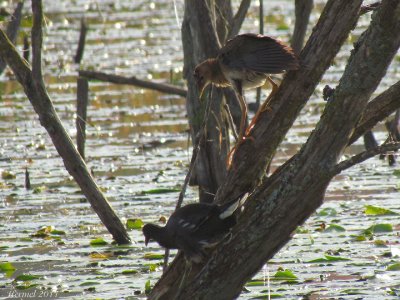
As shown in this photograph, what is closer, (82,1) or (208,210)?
(208,210)

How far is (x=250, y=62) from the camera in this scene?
287 inches

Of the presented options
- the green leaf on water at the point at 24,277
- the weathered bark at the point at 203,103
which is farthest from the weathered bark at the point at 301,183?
the weathered bark at the point at 203,103

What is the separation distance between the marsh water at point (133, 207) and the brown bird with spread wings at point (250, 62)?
Result: 1390mm

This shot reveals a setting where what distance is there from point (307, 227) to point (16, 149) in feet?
17.0

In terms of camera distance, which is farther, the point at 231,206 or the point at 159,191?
the point at 159,191

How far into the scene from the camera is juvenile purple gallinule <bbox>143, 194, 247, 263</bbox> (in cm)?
647

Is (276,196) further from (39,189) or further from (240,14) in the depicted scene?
(39,189)

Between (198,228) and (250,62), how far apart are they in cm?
125

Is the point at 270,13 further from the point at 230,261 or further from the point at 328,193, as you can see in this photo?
the point at 230,261

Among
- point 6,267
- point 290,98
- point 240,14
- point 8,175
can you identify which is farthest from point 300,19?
point 8,175

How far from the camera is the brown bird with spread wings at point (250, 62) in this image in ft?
22.1

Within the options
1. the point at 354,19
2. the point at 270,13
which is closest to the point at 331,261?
the point at 354,19

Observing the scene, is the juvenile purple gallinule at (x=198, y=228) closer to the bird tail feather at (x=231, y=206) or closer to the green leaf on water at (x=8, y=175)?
the bird tail feather at (x=231, y=206)

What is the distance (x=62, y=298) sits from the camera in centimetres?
781
